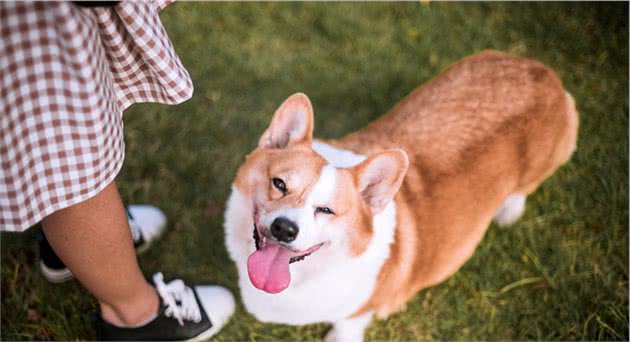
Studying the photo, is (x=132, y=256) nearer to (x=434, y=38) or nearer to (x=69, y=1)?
(x=69, y=1)

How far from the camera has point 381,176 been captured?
1.79 metres

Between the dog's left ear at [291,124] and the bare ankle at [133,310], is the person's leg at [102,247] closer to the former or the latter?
the bare ankle at [133,310]

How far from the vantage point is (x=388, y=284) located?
6.92ft

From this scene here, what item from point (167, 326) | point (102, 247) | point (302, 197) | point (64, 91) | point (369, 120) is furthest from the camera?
point (369, 120)

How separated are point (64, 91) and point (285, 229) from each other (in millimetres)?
740

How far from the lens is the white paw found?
267cm

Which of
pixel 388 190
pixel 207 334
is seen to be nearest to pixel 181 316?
pixel 207 334

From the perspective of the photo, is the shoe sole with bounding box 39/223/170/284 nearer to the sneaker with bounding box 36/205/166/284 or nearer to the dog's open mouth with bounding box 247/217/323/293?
the sneaker with bounding box 36/205/166/284

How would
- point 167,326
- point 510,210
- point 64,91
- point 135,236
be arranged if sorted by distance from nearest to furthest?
point 64,91 → point 167,326 → point 135,236 → point 510,210

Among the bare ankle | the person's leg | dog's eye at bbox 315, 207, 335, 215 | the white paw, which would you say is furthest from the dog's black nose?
the white paw

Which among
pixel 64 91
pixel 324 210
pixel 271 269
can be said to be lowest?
pixel 271 269

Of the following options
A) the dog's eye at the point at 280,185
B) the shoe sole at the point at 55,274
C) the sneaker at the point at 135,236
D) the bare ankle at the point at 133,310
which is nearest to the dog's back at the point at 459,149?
the dog's eye at the point at 280,185

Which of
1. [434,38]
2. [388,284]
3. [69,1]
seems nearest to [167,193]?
[388,284]

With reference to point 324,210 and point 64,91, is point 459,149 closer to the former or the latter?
point 324,210
